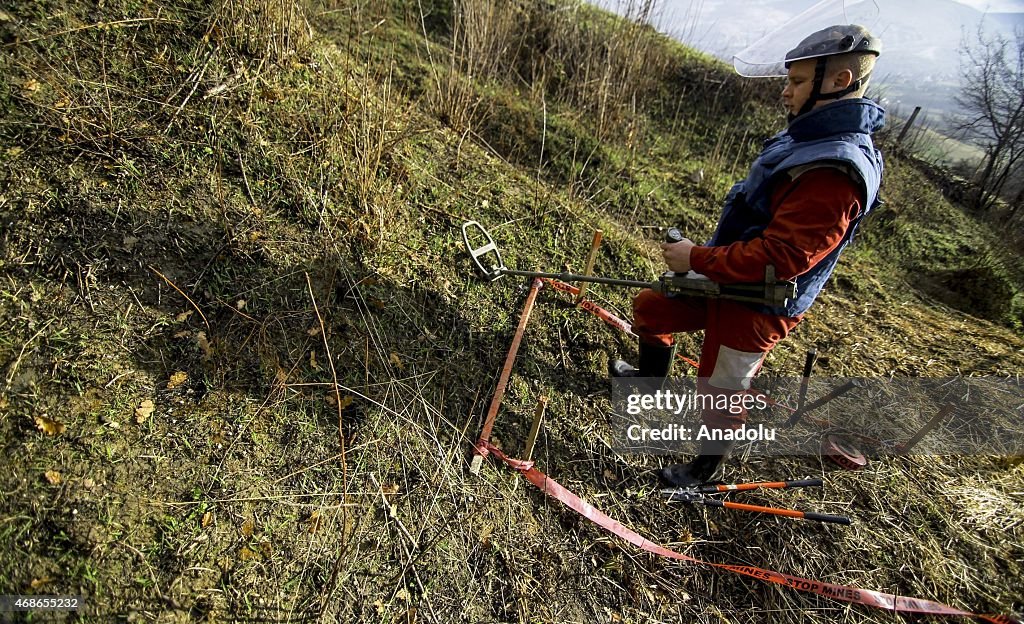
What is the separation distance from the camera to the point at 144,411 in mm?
2039

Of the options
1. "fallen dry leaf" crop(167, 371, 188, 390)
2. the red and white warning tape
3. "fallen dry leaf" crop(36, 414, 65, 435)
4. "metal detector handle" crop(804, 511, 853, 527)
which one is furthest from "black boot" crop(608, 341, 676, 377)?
"fallen dry leaf" crop(36, 414, 65, 435)

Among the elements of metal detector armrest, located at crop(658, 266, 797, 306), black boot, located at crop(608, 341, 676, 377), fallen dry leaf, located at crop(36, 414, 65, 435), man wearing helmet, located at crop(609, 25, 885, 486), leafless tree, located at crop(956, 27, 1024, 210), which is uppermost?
leafless tree, located at crop(956, 27, 1024, 210)

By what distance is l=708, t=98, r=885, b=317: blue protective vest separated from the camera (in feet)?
5.70

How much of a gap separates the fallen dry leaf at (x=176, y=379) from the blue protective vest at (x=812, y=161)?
2.65 m

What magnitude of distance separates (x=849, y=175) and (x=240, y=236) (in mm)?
2862

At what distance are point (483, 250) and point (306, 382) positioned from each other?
54.4 inches

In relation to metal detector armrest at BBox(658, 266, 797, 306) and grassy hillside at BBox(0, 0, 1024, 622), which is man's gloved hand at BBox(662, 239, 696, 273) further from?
grassy hillside at BBox(0, 0, 1024, 622)

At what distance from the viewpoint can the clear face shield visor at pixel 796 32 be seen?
1932 mm

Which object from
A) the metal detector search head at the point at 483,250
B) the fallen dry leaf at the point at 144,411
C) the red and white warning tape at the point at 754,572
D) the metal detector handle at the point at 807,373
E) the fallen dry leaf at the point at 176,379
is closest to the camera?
the fallen dry leaf at the point at 144,411

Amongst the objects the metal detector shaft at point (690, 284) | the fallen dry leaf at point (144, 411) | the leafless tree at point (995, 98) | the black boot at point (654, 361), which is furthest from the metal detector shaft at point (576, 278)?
the leafless tree at point (995, 98)

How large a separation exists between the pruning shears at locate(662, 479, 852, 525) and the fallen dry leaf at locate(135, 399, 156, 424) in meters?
2.57

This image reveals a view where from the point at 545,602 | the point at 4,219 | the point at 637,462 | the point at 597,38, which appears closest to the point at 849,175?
the point at 637,462

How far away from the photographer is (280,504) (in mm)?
2072

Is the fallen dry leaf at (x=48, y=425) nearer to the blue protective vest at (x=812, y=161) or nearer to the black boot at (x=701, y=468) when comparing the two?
the black boot at (x=701, y=468)
